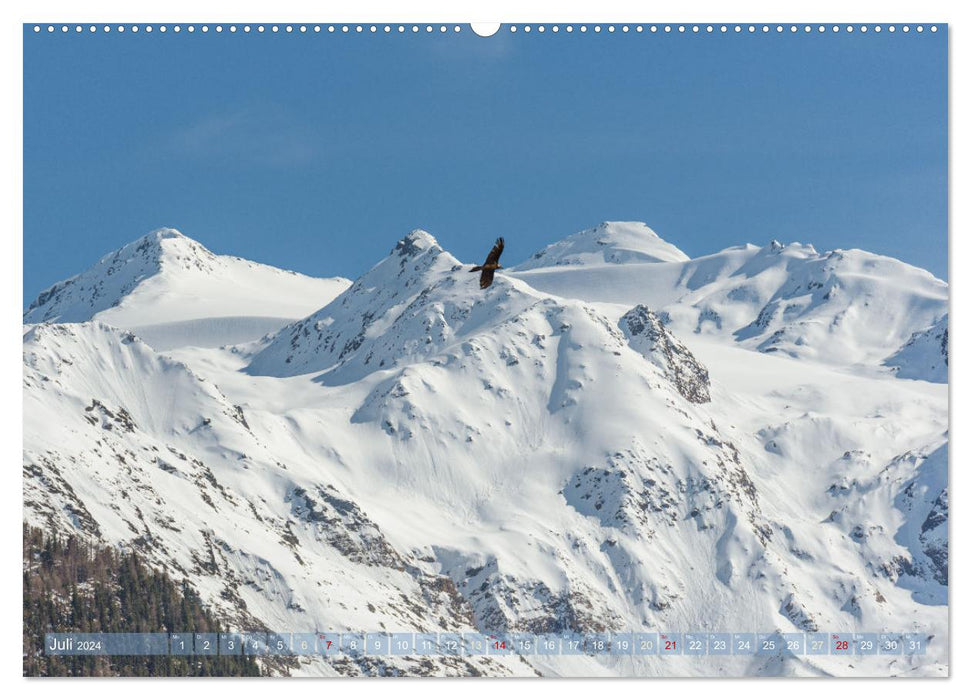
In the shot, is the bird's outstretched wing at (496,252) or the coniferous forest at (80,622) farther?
the coniferous forest at (80,622)

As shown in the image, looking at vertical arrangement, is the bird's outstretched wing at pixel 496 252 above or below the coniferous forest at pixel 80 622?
above

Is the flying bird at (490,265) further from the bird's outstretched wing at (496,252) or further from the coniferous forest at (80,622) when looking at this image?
the coniferous forest at (80,622)

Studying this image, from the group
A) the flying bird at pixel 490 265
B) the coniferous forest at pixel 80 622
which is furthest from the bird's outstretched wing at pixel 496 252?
the coniferous forest at pixel 80 622

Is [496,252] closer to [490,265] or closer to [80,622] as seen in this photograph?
[490,265]

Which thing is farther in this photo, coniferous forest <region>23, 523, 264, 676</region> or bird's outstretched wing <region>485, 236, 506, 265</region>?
coniferous forest <region>23, 523, 264, 676</region>

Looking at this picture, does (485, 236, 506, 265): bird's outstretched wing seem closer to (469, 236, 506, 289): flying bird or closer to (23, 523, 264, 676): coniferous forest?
(469, 236, 506, 289): flying bird

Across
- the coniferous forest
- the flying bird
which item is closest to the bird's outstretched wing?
the flying bird

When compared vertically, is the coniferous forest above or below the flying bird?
below
